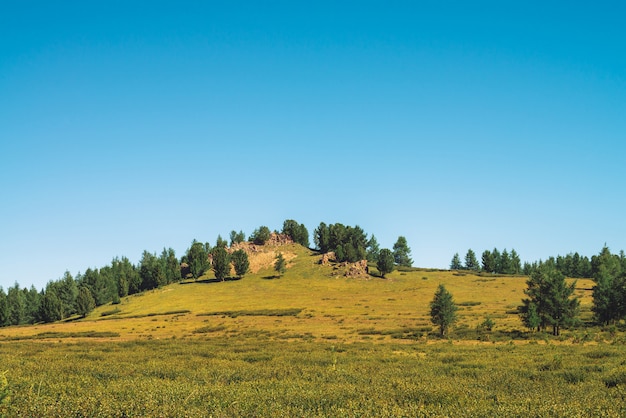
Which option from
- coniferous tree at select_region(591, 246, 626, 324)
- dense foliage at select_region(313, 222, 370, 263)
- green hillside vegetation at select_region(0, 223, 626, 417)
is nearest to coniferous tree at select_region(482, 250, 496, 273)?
dense foliage at select_region(313, 222, 370, 263)

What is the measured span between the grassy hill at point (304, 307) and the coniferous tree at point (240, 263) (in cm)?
264

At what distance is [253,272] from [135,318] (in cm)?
6897

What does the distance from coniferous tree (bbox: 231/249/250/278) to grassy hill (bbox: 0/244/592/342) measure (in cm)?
264

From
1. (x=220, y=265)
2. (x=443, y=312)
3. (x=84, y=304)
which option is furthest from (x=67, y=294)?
(x=443, y=312)

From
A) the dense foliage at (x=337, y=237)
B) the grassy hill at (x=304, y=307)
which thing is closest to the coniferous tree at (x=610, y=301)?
the grassy hill at (x=304, y=307)

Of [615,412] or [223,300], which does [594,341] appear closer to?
[615,412]

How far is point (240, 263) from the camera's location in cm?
15538

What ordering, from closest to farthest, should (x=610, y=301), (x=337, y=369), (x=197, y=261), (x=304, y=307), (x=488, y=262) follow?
1. (x=337, y=369)
2. (x=610, y=301)
3. (x=304, y=307)
4. (x=197, y=261)
5. (x=488, y=262)

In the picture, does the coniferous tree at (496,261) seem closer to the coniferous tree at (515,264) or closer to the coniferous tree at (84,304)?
the coniferous tree at (515,264)

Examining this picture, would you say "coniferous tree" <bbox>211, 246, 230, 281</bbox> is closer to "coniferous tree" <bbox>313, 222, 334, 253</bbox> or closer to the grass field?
"coniferous tree" <bbox>313, 222, 334, 253</bbox>

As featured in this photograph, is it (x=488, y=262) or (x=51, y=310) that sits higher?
(x=488, y=262)

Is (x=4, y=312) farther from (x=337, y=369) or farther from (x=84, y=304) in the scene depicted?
(x=337, y=369)

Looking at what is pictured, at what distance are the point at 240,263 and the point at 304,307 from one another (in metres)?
61.8

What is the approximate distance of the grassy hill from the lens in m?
62.4
